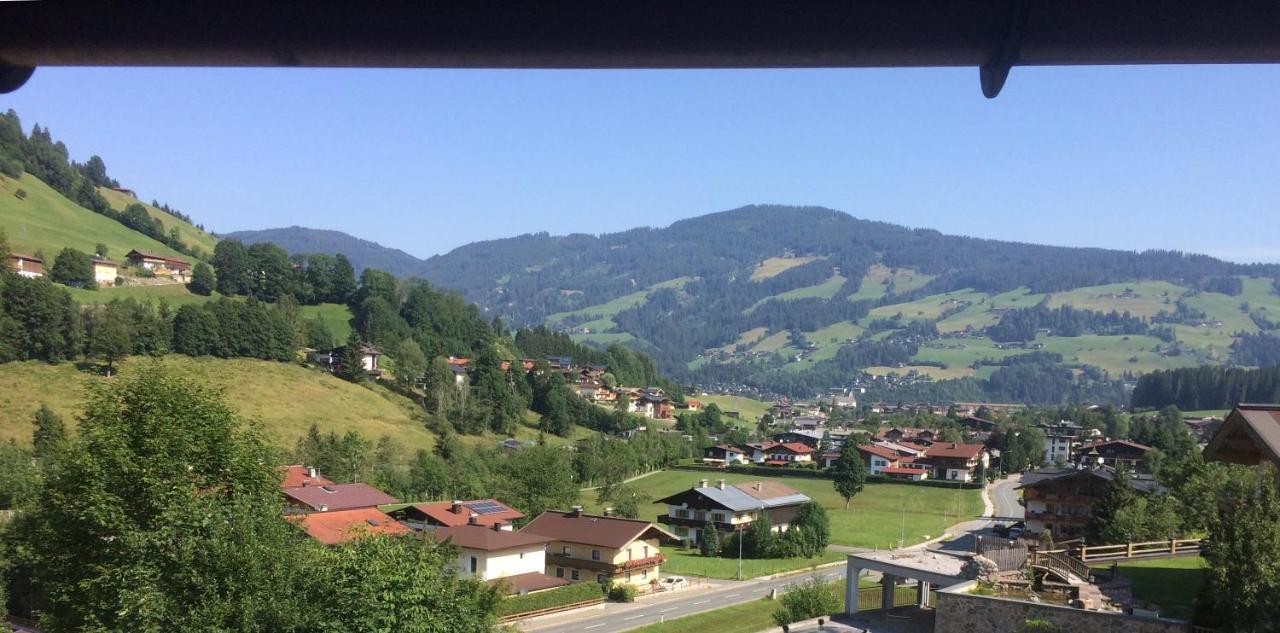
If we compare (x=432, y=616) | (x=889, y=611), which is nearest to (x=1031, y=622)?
(x=889, y=611)

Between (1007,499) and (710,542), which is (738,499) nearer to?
(710,542)

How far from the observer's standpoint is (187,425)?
1869cm

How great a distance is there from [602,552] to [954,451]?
45.5 metres

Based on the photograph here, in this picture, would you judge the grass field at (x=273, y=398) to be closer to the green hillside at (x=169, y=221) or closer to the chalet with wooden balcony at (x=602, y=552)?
the chalet with wooden balcony at (x=602, y=552)

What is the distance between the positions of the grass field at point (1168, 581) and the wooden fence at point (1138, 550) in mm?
376

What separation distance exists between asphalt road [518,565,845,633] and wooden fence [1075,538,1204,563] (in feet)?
33.7

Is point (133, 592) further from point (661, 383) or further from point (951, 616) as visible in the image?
point (661, 383)

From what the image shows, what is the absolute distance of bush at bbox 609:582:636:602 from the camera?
36781mm

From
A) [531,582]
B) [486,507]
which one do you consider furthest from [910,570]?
[486,507]

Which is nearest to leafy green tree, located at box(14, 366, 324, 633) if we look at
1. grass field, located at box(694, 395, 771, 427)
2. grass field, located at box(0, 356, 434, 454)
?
grass field, located at box(0, 356, 434, 454)

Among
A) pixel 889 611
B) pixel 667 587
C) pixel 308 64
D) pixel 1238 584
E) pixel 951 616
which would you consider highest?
pixel 308 64

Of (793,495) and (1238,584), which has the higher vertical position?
(1238,584)

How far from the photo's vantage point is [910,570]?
20266 mm

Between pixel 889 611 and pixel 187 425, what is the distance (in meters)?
16.1
